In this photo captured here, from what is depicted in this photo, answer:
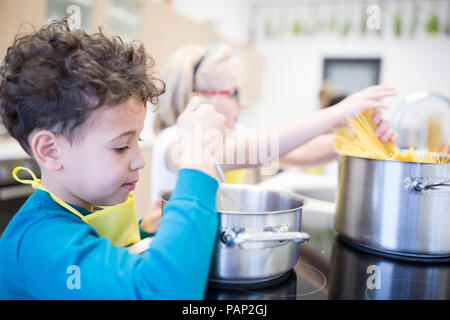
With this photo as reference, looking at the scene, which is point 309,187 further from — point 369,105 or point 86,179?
point 86,179

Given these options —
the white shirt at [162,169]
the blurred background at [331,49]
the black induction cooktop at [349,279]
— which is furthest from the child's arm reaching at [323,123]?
the blurred background at [331,49]

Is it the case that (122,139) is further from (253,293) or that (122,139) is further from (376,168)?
(376,168)

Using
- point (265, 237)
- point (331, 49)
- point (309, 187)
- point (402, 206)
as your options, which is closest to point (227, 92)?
point (309, 187)

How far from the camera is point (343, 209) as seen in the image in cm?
75

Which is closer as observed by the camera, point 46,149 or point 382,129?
point 46,149

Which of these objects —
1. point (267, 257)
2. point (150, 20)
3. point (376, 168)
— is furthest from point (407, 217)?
point (150, 20)

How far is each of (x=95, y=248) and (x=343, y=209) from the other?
18.4 inches

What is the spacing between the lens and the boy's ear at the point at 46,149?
1.81 feet

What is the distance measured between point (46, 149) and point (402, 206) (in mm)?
559

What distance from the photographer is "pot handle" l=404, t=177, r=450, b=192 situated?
610mm

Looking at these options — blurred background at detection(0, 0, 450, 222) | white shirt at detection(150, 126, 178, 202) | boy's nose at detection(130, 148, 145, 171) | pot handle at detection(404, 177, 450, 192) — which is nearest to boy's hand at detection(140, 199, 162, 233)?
boy's nose at detection(130, 148, 145, 171)

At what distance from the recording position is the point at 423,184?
630 millimetres

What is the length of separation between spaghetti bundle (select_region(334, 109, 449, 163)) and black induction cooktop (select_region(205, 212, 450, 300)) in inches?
7.0

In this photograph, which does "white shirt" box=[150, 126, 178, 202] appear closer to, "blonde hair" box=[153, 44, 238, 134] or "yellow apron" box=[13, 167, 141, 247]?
"blonde hair" box=[153, 44, 238, 134]
